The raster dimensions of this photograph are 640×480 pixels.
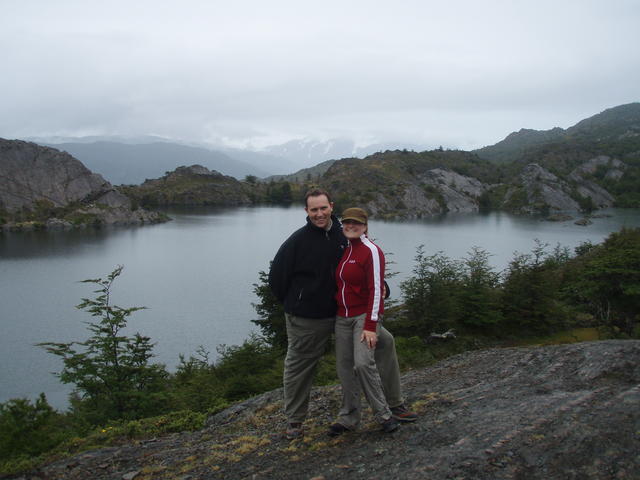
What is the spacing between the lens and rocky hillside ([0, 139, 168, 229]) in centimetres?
10344

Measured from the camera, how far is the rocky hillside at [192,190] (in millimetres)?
142750

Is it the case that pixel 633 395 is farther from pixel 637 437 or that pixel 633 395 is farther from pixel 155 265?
pixel 155 265

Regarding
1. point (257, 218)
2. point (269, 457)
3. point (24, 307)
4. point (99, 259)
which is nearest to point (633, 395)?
point (269, 457)

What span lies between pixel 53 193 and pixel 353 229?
128170mm

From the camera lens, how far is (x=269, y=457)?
5.38 meters

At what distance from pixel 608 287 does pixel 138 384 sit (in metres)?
16.9

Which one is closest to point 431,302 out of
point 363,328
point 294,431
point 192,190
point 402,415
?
point 402,415

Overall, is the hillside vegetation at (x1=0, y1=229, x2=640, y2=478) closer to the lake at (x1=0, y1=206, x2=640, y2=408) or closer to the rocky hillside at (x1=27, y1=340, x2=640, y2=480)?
the rocky hillside at (x1=27, y1=340, x2=640, y2=480)

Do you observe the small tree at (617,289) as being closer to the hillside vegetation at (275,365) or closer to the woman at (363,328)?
the hillside vegetation at (275,365)

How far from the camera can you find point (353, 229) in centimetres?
508

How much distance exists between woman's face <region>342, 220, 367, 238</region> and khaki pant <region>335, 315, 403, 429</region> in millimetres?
898

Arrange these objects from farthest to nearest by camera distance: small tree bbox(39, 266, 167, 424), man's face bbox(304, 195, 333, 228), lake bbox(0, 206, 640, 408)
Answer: lake bbox(0, 206, 640, 408) < small tree bbox(39, 266, 167, 424) < man's face bbox(304, 195, 333, 228)

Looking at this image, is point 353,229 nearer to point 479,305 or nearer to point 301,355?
point 301,355

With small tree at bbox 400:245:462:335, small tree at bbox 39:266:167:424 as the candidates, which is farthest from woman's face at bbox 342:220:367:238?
small tree at bbox 400:245:462:335
